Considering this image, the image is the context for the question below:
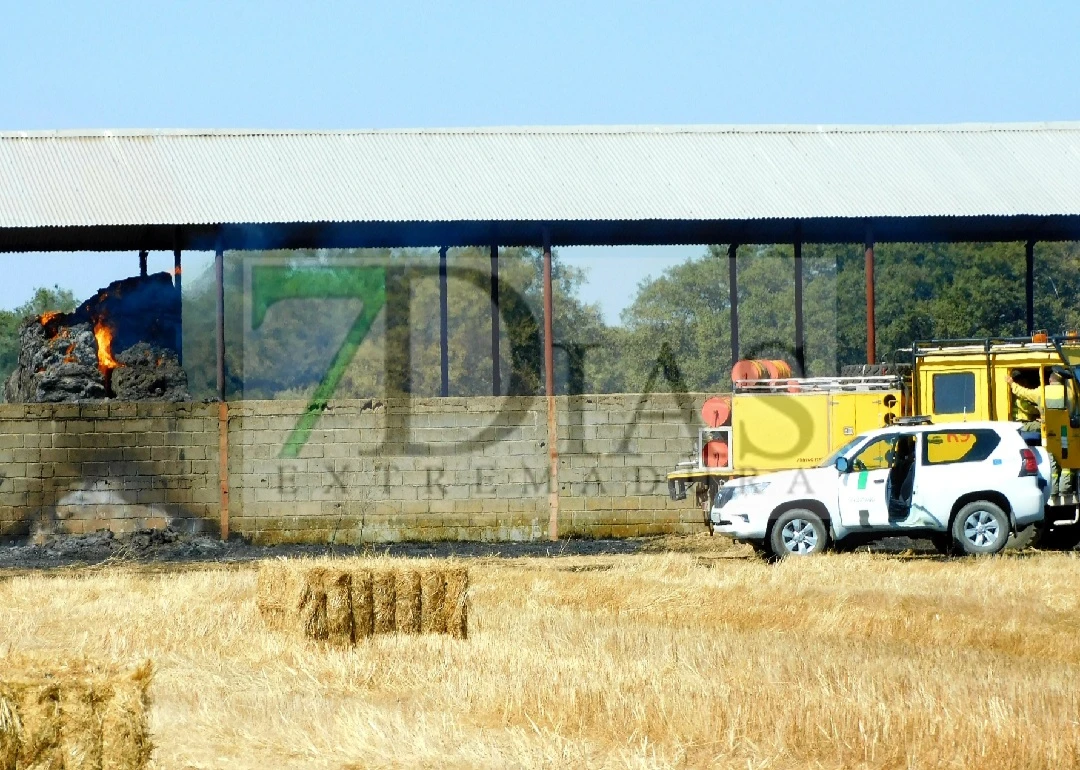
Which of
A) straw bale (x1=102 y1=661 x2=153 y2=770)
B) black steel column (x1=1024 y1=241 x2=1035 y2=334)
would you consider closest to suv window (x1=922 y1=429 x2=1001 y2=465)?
black steel column (x1=1024 y1=241 x2=1035 y2=334)

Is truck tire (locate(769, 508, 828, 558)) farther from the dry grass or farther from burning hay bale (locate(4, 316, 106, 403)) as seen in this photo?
burning hay bale (locate(4, 316, 106, 403))

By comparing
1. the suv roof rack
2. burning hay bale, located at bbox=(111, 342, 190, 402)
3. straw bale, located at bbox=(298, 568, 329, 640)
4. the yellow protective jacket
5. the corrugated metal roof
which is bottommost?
straw bale, located at bbox=(298, 568, 329, 640)

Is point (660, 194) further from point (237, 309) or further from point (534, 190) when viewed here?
point (237, 309)

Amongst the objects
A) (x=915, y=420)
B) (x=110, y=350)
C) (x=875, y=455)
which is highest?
(x=110, y=350)

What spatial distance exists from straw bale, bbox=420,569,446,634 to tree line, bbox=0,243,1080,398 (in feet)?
131

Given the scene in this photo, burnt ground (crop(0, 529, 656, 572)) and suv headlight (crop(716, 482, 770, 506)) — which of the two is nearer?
suv headlight (crop(716, 482, 770, 506))

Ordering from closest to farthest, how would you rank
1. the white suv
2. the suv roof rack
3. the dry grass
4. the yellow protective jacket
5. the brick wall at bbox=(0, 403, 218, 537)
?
the dry grass < the white suv < the suv roof rack < the yellow protective jacket < the brick wall at bbox=(0, 403, 218, 537)

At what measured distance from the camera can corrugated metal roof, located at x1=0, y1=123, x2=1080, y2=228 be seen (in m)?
30.0

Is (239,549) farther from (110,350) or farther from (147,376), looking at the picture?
(110,350)

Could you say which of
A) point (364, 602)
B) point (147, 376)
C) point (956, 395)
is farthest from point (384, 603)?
point (147, 376)

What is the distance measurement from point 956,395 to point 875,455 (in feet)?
7.43

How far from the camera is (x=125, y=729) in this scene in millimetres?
7492

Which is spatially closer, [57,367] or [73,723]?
[73,723]

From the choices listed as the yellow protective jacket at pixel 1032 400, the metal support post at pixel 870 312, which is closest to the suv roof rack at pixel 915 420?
the yellow protective jacket at pixel 1032 400
